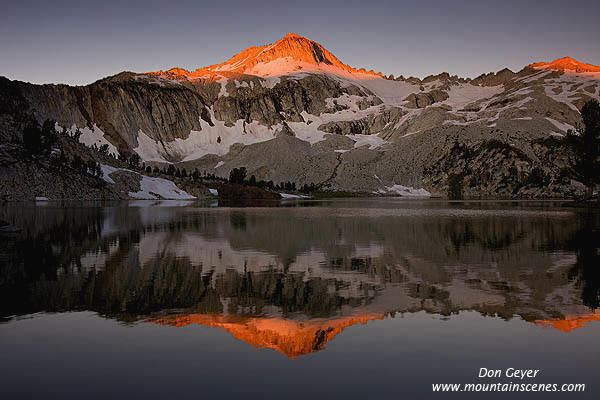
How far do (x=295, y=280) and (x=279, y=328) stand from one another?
25.1 ft

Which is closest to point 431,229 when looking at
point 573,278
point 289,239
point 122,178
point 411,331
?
point 289,239

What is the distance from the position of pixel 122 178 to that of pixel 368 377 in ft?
554

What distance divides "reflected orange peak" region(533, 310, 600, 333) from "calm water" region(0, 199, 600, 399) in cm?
7

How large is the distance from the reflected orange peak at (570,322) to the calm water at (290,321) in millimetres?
70

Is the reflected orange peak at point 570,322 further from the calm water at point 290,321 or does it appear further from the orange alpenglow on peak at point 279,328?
the orange alpenglow on peak at point 279,328

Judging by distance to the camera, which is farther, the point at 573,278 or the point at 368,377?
the point at 573,278

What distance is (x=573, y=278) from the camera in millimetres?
24156

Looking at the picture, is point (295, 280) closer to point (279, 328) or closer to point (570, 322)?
point (279, 328)

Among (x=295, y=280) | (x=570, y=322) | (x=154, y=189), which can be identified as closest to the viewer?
(x=570, y=322)

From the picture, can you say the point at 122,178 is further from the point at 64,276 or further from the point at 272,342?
the point at 272,342

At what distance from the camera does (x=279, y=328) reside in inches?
629

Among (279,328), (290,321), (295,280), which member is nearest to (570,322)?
(290,321)

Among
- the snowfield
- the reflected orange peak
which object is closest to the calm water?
the reflected orange peak

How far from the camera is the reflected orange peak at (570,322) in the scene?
16.1 metres
